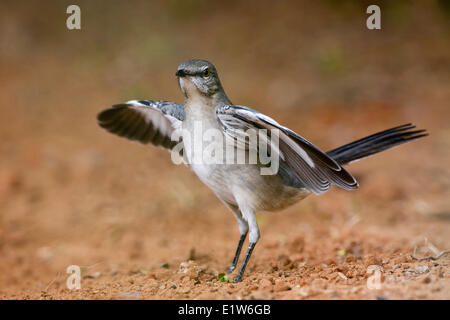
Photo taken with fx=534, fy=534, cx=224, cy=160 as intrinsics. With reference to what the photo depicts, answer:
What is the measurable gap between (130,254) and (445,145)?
527 centimetres

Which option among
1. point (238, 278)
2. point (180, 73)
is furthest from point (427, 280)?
point (180, 73)

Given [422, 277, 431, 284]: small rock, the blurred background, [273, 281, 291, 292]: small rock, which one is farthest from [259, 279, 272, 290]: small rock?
[422, 277, 431, 284]: small rock

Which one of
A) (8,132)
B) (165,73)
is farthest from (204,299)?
(165,73)

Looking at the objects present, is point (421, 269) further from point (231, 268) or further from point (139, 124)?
point (139, 124)

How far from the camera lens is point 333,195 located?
7.45m

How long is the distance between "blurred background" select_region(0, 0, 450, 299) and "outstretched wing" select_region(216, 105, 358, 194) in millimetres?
835

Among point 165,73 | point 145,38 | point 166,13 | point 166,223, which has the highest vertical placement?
point 166,13

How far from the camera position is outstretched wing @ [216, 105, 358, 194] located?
4.00m

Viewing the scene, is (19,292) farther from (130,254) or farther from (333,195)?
(333,195)

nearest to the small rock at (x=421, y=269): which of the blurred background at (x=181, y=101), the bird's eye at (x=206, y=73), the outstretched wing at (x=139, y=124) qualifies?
the blurred background at (x=181, y=101)

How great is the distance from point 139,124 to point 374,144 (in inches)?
93.7

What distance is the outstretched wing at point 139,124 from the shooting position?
5.41m

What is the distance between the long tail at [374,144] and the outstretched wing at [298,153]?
0.76 metres

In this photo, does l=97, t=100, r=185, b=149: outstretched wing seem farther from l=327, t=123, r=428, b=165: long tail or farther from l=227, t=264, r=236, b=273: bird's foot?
l=327, t=123, r=428, b=165: long tail
